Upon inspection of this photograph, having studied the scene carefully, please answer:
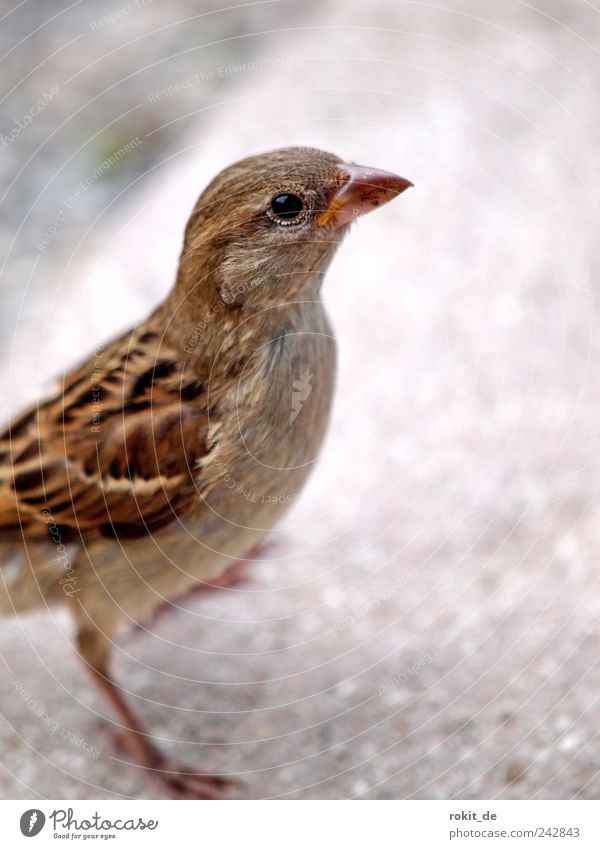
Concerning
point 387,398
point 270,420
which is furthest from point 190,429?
point 387,398

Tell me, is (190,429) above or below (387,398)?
below

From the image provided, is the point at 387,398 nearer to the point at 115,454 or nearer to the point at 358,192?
the point at 115,454

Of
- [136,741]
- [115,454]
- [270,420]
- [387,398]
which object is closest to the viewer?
[270,420]

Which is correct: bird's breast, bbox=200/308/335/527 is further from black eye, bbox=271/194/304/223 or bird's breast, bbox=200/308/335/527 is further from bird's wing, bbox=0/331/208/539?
black eye, bbox=271/194/304/223

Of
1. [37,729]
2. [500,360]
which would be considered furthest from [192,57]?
[37,729]

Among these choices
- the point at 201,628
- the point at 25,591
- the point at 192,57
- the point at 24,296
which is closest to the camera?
the point at 25,591

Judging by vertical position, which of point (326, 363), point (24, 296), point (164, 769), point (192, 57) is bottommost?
point (164, 769)

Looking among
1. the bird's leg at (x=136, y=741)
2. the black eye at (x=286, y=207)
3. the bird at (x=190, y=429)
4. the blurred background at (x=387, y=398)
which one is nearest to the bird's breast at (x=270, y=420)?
the bird at (x=190, y=429)
